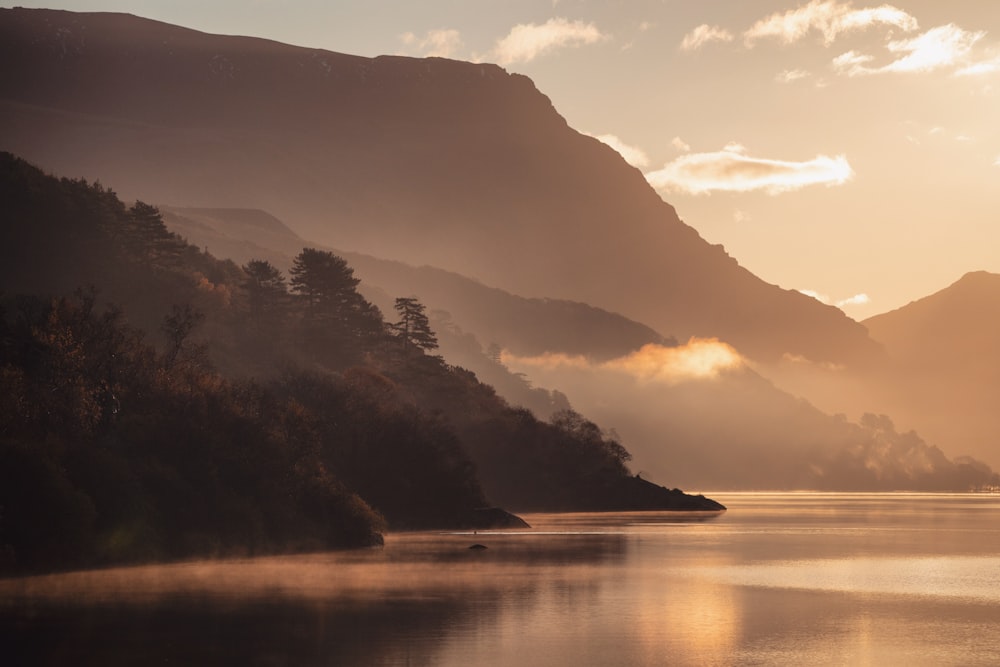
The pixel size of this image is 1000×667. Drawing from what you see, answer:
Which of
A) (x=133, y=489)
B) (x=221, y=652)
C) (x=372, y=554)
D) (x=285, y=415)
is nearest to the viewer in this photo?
(x=221, y=652)

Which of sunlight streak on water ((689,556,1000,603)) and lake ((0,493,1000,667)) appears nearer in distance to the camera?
lake ((0,493,1000,667))

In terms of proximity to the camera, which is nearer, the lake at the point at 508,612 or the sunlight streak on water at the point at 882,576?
the lake at the point at 508,612

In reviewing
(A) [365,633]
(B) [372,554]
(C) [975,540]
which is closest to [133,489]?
(B) [372,554]

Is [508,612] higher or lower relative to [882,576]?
lower

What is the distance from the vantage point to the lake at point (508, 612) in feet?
192

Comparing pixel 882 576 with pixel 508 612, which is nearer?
pixel 508 612

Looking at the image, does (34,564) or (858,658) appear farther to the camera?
(34,564)

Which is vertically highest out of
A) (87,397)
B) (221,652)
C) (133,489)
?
(87,397)

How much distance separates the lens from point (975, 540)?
18800 cm

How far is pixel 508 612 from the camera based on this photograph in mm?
77250

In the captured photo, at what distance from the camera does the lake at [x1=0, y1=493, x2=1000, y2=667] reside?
2304 inches

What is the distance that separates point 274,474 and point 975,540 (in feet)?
366

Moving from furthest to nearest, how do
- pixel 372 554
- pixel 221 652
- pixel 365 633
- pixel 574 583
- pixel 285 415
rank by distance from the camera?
pixel 285 415 → pixel 372 554 → pixel 574 583 → pixel 365 633 → pixel 221 652

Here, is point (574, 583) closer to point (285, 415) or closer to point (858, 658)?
point (858, 658)
